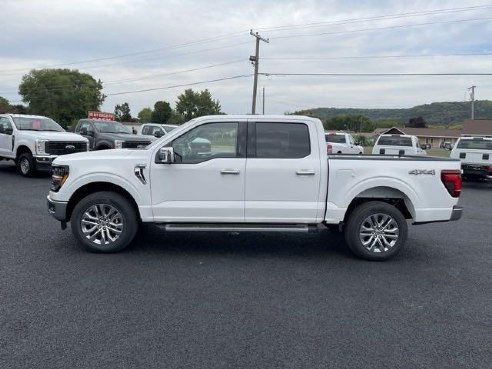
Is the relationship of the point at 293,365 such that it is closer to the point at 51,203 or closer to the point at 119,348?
the point at 119,348

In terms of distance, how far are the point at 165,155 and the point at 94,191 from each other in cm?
127

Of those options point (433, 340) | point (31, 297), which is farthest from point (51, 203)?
point (433, 340)

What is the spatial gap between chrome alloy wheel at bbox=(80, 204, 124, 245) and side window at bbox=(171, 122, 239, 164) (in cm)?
115

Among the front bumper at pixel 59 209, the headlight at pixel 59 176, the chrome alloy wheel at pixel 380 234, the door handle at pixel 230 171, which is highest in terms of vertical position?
the door handle at pixel 230 171

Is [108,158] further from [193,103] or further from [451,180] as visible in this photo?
[193,103]

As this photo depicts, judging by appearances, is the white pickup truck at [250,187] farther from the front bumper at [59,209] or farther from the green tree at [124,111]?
the green tree at [124,111]

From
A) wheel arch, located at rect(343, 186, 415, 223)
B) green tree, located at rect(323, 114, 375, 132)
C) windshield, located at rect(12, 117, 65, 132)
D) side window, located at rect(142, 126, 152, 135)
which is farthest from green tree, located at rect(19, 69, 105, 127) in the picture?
wheel arch, located at rect(343, 186, 415, 223)

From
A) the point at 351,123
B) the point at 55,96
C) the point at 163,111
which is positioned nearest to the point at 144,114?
the point at 163,111

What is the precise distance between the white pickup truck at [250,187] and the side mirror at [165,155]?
0.02 metres

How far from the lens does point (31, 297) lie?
4676 millimetres

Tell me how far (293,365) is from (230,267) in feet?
8.03

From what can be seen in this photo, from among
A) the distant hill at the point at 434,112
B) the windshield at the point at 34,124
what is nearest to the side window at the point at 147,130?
the windshield at the point at 34,124

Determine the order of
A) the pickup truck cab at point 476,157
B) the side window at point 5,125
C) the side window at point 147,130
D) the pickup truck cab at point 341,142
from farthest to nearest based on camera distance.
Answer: the side window at point 147,130 → the pickup truck cab at point 341,142 → the pickup truck cab at point 476,157 → the side window at point 5,125

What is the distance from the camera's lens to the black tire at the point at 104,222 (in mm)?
6246
